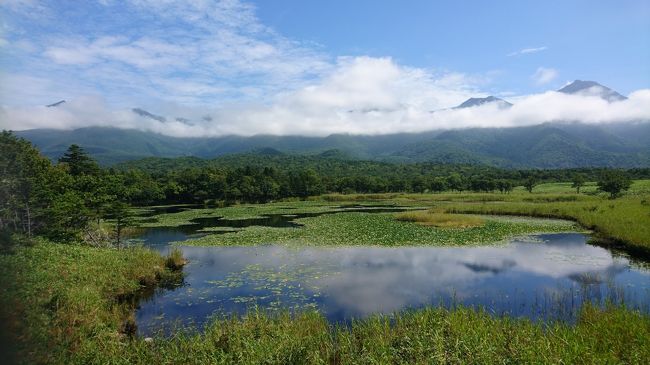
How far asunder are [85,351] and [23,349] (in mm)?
4978

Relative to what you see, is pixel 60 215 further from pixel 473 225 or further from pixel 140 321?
pixel 473 225

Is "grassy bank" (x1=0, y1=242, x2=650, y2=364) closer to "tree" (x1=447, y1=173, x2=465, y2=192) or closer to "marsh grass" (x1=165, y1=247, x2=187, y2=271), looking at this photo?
"marsh grass" (x1=165, y1=247, x2=187, y2=271)

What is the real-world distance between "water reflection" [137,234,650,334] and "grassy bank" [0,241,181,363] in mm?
1774

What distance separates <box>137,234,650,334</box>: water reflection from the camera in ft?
59.5

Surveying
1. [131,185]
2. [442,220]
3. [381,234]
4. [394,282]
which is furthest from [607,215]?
[131,185]

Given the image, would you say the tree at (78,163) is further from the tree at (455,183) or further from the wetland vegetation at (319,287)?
the tree at (455,183)

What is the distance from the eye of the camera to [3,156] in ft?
75.3

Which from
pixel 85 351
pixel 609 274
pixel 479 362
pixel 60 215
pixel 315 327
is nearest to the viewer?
pixel 479 362

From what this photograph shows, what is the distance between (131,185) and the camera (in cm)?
9569

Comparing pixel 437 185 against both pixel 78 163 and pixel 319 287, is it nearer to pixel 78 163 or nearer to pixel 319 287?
pixel 78 163

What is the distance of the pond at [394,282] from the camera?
17.9 m

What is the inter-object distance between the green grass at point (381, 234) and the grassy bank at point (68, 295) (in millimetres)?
13004

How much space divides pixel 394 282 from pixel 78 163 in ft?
180

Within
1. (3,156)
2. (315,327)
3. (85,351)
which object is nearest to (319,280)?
(315,327)
